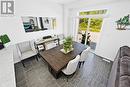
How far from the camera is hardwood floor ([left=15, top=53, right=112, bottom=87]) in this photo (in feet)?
7.17

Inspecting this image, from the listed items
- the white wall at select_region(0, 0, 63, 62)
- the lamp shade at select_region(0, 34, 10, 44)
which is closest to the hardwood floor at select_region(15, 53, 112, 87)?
the white wall at select_region(0, 0, 63, 62)

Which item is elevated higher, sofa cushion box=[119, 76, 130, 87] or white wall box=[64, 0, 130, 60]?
white wall box=[64, 0, 130, 60]

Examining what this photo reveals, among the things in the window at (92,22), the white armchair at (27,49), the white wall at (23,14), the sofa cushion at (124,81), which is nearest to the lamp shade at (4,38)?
the white wall at (23,14)

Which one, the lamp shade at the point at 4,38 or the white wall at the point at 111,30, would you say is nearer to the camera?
the lamp shade at the point at 4,38

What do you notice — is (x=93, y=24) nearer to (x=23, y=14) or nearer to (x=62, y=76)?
(x=62, y=76)

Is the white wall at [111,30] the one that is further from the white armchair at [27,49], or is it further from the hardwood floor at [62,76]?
the white armchair at [27,49]

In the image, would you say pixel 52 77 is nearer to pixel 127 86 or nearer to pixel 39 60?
pixel 39 60

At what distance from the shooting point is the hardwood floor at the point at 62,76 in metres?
2.19

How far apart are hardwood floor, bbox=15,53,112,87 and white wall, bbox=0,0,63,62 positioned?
858mm

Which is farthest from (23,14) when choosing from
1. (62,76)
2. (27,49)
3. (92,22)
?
(92,22)

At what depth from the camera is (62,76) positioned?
8.04ft

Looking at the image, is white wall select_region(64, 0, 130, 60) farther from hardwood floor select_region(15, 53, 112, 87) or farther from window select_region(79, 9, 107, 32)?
hardwood floor select_region(15, 53, 112, 87)

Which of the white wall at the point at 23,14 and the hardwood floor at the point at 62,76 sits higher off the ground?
the white wall at the point at 23,14

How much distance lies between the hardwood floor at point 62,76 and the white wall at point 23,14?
86 centimetres
